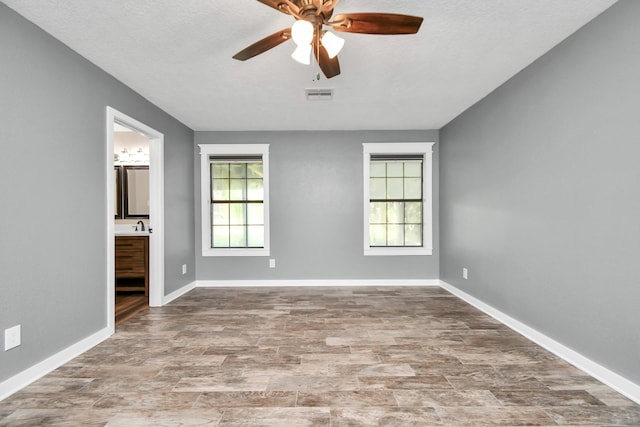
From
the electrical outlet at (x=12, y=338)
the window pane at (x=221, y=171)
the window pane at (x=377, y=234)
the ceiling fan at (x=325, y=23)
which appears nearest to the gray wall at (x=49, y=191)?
the electrical outlet at (x=12, y=338)

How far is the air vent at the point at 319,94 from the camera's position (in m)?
3.51

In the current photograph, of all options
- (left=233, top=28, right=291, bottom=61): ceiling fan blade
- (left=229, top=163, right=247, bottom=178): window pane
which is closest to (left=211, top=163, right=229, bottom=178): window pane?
(left=229, top=163, right=247, bottom=178): window pane

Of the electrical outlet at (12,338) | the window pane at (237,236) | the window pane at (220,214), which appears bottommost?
the electrical outlet at (12,338)

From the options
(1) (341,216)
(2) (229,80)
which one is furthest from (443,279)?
(2) (229,80)

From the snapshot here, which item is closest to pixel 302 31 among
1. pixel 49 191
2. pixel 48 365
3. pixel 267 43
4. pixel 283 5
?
pixel 283 5

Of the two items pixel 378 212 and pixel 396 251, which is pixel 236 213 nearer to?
pixel 378 212

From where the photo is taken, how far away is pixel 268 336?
10.0 feet

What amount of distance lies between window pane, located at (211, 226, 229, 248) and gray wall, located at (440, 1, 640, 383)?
12.4 feet

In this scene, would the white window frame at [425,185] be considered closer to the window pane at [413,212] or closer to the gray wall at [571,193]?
the window pane at [413,212]

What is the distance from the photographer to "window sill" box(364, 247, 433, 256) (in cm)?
516

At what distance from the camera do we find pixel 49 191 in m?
2.40

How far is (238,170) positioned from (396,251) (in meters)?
2.90

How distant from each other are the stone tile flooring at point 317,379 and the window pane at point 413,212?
6.68 ft

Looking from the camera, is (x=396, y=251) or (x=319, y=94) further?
(x=396, y=251)
